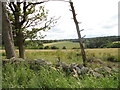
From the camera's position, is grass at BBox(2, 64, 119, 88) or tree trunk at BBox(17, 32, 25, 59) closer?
grass at BBox(2, 64, 119, 88)

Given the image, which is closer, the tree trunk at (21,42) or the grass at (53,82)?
the grass at (53,82)

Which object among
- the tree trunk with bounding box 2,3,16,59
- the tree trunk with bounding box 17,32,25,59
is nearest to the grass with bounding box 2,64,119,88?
the tree trunk with bounding box 2,3,16,59

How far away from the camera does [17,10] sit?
43.7ft

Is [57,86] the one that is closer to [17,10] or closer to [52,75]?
[52,75]

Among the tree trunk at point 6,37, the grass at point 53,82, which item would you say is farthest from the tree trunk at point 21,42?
the grass at point 53,82

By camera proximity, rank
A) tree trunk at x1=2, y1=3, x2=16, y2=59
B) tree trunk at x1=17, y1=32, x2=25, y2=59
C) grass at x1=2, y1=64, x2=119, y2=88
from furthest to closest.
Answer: tree trunk at x1=17, y1=32, x2=25, y2=59, tree trunk at x1=2, y1=3, x2=16, y2=59, grass at x1=2, y1=64, x2=119, y2=88

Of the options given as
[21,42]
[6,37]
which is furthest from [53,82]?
[21,42]

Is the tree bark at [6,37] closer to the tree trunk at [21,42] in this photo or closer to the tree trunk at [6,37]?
the tree trunk at [6,37]

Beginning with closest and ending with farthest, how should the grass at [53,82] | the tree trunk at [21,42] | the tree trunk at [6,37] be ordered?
1. the grass at [53,82]
2. the tree trunk at [6,37]
3. the tree trunk at [21,42]

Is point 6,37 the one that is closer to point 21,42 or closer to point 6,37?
point 6,37

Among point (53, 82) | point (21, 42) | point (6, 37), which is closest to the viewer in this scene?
point (53, 82)

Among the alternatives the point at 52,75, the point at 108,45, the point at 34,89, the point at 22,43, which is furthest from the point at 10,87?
the point at 108,45

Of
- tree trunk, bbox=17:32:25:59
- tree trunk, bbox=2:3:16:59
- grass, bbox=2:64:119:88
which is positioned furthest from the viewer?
tree trunk, bbox=17:32:25:59

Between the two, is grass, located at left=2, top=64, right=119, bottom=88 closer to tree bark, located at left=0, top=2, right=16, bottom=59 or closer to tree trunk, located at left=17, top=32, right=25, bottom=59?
tree bark, located at left=0, top=2, right=16, bottom=59
